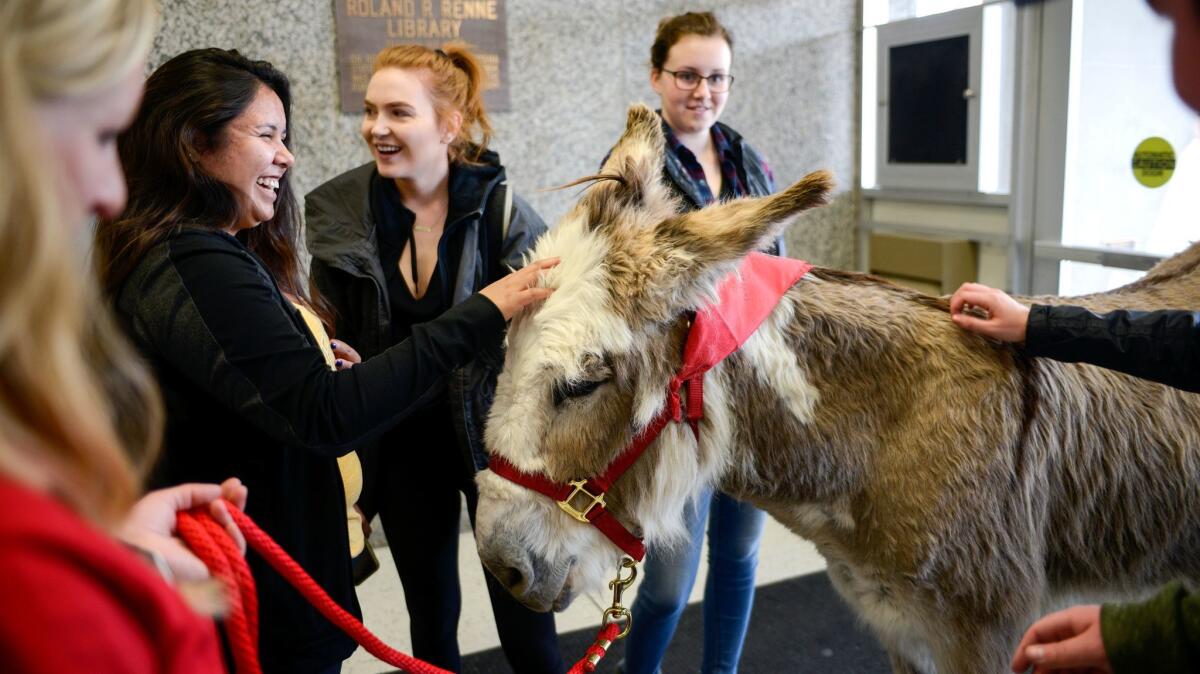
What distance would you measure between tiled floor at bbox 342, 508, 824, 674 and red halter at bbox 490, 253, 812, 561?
5.04ft

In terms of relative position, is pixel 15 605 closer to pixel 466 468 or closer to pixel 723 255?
pixel 723 255

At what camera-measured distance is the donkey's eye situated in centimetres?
135

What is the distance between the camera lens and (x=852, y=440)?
141 cm

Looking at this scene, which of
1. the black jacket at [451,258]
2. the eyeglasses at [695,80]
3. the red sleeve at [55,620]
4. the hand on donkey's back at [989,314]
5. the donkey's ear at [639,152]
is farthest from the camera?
the eyeglasses at [695,80]

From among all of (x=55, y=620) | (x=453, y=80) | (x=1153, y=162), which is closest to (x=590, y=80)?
(x=453, y=80)

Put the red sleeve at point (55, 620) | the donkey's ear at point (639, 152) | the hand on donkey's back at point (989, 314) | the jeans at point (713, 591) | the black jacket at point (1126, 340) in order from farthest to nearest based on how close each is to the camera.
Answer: the jeans at point (713, 591), the donkey's ear at point (639, 152), the hand on donkey's back at point (989, 314), the black jacket at point (1126, 340), the red sleeve at point (55, 620)

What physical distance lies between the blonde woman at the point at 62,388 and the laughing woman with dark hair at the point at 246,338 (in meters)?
0.70

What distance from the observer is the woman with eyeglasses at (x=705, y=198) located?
6.98 feet

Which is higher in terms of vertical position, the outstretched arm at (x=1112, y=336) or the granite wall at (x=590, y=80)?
the granite wall at (x=590, y=80)

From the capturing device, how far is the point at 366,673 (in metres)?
2.69

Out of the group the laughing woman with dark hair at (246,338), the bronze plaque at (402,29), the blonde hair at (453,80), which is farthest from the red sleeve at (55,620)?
the bronze plaque at (402,29)

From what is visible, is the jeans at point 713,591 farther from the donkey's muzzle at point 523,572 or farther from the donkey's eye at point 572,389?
the donkey's eye at point 572,389

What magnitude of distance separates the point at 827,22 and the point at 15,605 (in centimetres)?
438

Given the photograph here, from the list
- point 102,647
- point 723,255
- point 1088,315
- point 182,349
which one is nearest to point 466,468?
point 182,349
